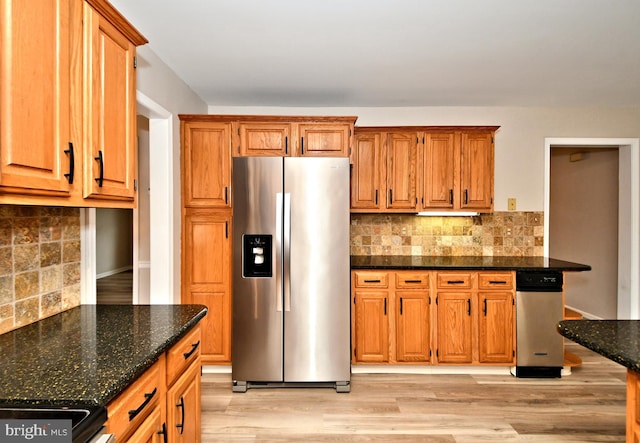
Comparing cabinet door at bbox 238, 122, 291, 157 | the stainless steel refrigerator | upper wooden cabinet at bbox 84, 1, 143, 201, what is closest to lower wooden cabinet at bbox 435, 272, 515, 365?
the stainless steel refrigerator

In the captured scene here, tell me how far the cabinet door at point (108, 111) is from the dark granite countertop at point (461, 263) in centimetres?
212

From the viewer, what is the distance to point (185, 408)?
5.52ft

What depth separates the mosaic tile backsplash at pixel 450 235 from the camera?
3.87m

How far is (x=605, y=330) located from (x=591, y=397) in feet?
6.22

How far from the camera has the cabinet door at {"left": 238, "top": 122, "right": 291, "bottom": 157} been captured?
322 centimetres

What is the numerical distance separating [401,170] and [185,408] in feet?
8.92

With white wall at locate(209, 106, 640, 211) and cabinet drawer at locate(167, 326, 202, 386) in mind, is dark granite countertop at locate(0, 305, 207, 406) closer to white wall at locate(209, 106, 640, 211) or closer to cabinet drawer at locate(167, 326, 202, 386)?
cabinet drawer at locate(167, 326, 202, 386)

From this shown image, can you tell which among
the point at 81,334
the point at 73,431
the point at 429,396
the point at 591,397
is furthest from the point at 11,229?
the point at 591,397

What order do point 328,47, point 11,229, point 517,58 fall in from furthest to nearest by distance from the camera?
point 517,58 → point 328,47 → point 11,229

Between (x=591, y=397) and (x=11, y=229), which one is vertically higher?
(x=11, y=229)

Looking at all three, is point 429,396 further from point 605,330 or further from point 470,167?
point 470,167

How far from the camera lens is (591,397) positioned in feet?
9.46

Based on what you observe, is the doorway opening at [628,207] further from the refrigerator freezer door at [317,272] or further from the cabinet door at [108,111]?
the cabinet door at [108,111]

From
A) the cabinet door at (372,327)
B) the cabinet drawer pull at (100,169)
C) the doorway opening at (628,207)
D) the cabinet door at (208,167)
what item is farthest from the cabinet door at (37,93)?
the doorway opening at (628,207)
